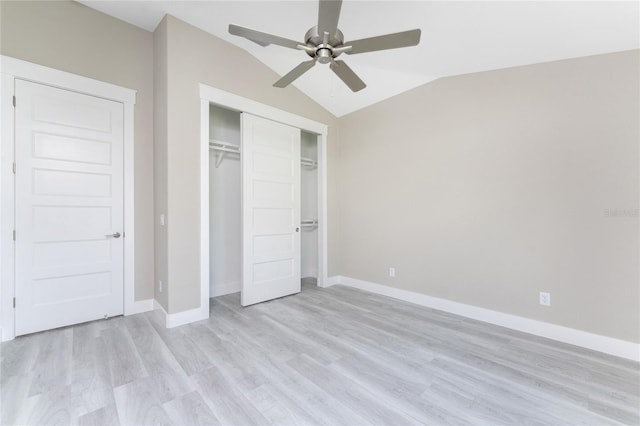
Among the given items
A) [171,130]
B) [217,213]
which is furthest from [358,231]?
[171,130]

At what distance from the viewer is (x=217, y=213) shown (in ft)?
12.9

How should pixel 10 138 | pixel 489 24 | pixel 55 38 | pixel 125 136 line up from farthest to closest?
1. pixel 125 136
2. pixel 55 38
3. pixel 10 138
4. pixel 489 24

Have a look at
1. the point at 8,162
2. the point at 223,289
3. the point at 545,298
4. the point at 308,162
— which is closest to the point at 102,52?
the point at 8,162

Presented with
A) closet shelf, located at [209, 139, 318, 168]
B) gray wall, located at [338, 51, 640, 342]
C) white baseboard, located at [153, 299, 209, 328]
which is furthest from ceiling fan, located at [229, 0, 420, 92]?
white baseboard, located at [153, 299, 209, 328]

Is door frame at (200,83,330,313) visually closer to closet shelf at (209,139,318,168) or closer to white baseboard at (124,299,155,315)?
closet shelf at (209,139,318,168)

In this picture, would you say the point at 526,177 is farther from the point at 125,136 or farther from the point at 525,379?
the point at 125,136

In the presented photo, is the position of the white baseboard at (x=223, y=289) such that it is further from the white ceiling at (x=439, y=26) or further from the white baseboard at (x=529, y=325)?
the white ceiling at (x=439, y=26)

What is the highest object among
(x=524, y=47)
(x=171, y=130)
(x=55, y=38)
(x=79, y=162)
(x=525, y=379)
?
(x=55, y=38)

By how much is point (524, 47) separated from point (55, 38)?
4.45 m

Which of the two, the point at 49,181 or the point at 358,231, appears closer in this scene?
the point at 49,181

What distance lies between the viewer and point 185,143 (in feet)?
9.61

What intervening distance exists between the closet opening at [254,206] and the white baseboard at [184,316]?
0.54 m

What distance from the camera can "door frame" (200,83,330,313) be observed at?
3037mm

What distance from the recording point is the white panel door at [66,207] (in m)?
2.55
